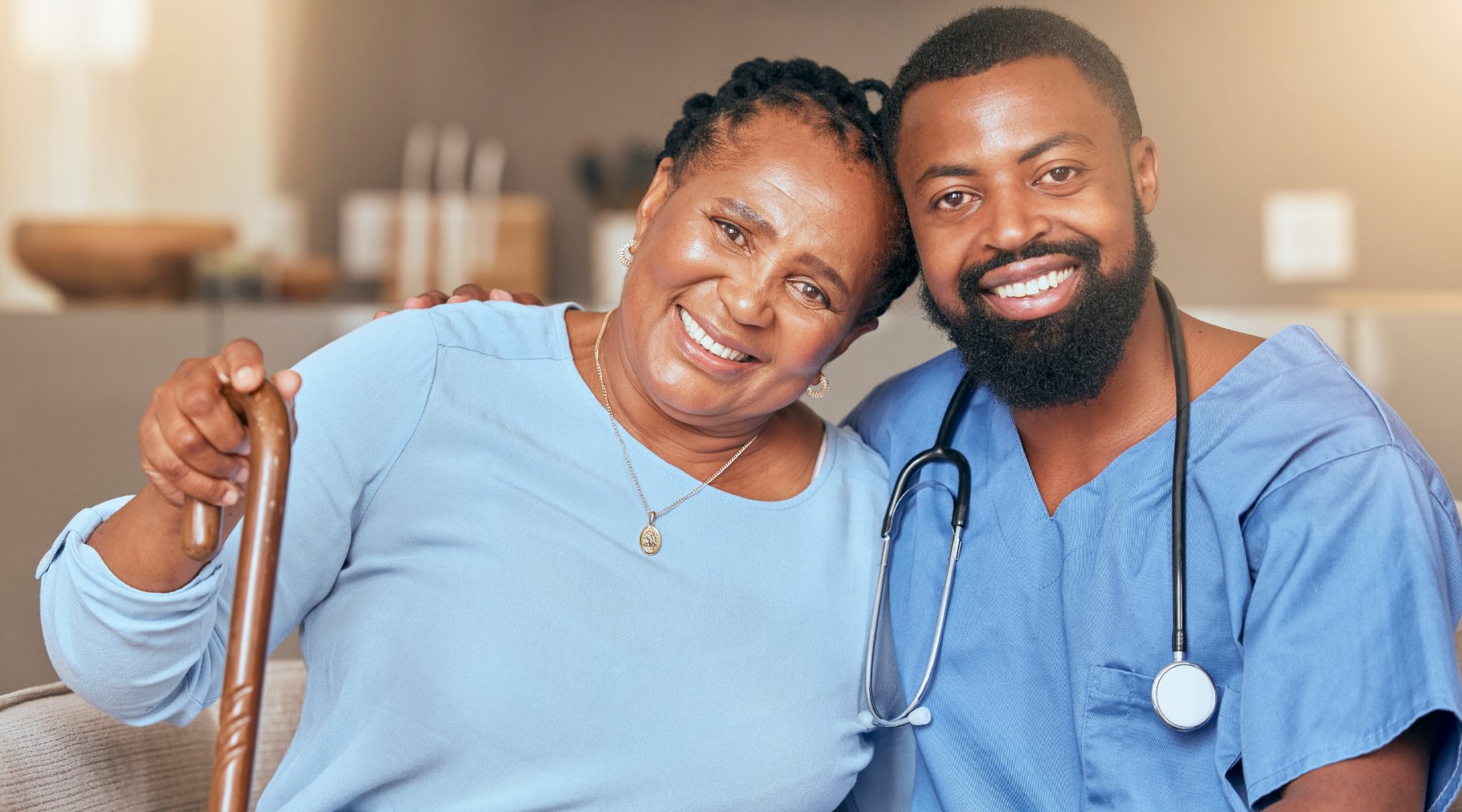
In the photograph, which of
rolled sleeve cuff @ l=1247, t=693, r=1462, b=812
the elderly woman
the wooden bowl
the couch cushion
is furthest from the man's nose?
the wooden bowl

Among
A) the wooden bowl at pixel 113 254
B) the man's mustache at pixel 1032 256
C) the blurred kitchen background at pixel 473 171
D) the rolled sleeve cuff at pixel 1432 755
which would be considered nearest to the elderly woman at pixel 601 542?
the man's mustache at pixel 1032 256

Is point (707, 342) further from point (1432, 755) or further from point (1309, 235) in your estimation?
point (1309, 235)

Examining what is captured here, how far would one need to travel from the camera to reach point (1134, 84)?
279cm

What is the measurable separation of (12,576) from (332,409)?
1857mm

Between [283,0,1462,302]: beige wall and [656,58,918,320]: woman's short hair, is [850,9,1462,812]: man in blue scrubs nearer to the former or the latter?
[656,58,918,320]: woman's short hair

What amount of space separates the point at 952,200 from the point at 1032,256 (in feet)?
0.31

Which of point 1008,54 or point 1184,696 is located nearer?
point 1184,696

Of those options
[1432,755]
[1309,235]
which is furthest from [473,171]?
[1432,755]

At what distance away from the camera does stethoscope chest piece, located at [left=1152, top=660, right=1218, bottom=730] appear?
1.00 meters

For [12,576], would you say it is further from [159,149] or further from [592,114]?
[592,114]

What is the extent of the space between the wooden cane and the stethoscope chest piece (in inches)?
26.9

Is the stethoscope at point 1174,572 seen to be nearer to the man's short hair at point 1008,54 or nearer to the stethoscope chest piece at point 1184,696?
the stethoscope chest piece at point 1184,696

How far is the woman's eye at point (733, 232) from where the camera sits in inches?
44.8

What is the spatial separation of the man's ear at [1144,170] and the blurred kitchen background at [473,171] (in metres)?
1.01
